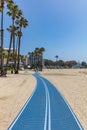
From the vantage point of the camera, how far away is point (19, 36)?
10075cm

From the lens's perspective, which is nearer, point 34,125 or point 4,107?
point 34,125

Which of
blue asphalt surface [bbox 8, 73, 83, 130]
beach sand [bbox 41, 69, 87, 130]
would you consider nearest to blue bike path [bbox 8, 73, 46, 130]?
blue asphalt surface [bbox 8, 73, 83, 130]

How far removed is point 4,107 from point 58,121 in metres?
7.07

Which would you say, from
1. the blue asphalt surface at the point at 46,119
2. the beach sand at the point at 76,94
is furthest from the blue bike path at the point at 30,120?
the beach sand at the point at 76,94

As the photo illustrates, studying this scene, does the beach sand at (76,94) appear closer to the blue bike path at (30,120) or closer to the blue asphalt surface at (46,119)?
the blue asphalt surface at (46,119)

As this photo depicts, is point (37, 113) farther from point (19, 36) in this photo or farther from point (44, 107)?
point (19, 36)

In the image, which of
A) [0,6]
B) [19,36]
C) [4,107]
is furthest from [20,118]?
[19,36]

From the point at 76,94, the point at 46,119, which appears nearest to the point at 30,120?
the point at 46,119

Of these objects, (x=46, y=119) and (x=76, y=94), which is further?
(x=76, y=94)

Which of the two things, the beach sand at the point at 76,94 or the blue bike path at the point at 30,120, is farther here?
the beach sand at the point at 76,94

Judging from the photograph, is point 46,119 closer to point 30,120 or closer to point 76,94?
point 30,120

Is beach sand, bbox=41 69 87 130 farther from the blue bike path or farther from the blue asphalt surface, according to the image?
the blue bike path

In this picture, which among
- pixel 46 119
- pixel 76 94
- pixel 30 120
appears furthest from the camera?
pixel 76 94

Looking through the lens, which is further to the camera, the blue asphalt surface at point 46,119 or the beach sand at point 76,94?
the beach sand at point 76,94
